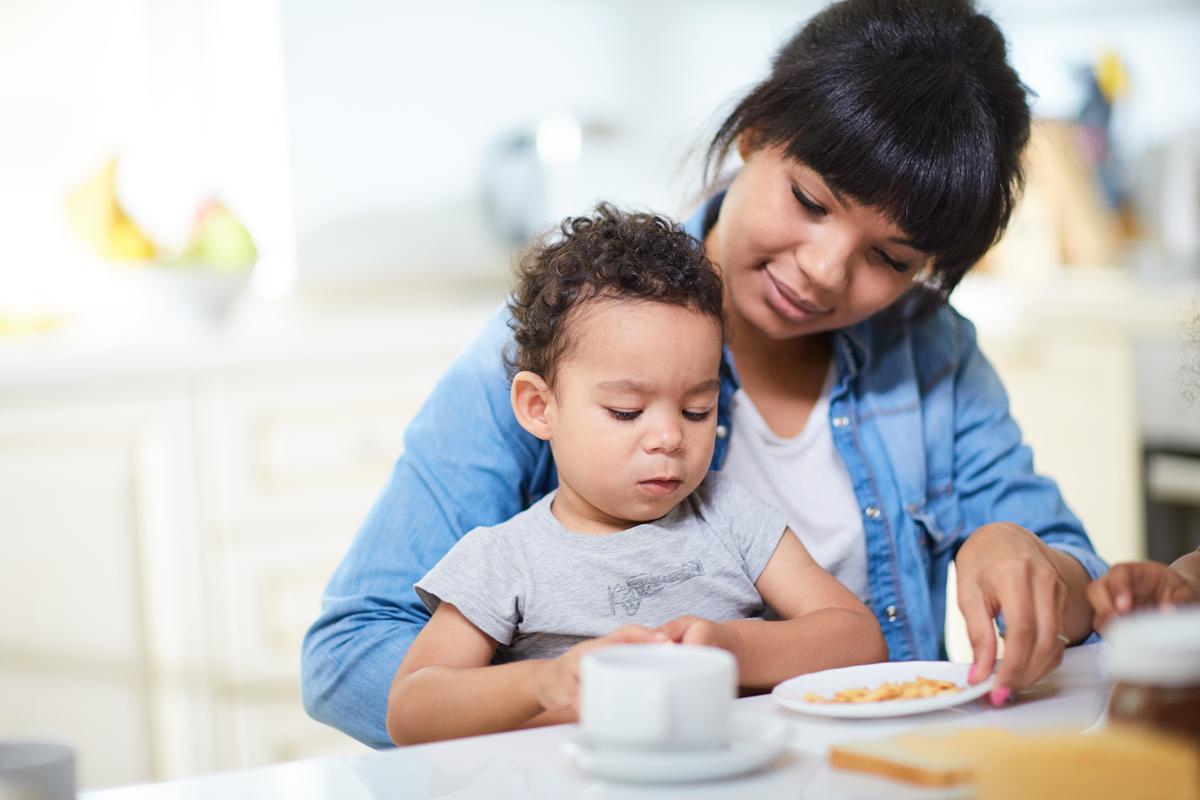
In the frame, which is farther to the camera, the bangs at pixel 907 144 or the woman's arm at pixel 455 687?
the bangs at pixel 907 144

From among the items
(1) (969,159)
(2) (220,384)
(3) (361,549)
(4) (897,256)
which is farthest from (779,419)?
(2) (220,384)

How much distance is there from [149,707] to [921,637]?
4.83ft

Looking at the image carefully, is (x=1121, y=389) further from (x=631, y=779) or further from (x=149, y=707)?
(x=631, y=779)

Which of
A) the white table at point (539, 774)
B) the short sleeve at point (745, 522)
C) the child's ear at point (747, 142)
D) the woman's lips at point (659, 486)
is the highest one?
the child's ear at point (747, 142)

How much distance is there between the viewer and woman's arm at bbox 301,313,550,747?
3.69 ft

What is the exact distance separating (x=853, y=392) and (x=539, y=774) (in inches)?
28.1

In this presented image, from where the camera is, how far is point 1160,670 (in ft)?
1.96

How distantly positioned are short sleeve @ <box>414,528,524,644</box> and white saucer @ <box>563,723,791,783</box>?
11.5 inches

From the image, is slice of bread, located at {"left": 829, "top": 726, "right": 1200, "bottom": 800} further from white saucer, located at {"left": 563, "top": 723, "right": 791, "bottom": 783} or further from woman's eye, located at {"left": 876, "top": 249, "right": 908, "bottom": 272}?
woman's eye, located at {"left": 876, "top": 249, "right": 908, "bottom": 272}

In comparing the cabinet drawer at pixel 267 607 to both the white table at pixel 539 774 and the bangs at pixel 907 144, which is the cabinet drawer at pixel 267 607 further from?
the white table at pixel 539 774

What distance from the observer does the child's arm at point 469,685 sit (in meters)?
0.82

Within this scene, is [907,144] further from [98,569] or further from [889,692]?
[98,569]

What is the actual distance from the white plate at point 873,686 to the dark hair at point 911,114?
41cm

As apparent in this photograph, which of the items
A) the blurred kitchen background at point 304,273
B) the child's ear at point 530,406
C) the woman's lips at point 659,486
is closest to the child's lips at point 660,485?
the woman's lips at point 659,486
